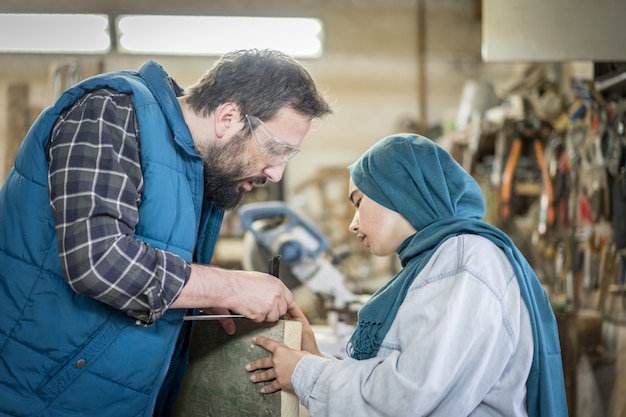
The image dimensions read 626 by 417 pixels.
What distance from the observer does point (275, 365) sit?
199cm

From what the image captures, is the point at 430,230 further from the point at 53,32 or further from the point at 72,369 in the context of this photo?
the point at 53,32

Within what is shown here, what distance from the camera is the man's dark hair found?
6.45 ft

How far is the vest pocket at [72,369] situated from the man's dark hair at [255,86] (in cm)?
68

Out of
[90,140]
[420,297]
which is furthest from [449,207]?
[90,140]

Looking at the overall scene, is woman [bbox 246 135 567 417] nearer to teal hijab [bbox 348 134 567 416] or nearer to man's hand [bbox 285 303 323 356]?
teal hijab [bbox 348 134 567 416]

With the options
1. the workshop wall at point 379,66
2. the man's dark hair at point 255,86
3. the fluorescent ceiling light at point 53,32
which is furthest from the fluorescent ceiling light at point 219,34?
the man's dark hair at point 255,86

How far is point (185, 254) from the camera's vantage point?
73.0 inches

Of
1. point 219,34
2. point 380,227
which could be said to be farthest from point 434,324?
point 219,34

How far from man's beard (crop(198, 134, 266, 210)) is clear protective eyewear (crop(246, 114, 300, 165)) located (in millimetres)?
41

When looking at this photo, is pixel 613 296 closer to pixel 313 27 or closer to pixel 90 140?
pixel 313 27

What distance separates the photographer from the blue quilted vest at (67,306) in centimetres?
177

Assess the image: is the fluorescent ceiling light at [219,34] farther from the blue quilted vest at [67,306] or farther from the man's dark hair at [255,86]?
the blue quilted vest at [67,306]

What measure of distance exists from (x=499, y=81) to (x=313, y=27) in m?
2.86

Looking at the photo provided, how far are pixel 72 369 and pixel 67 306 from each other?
153 mm
